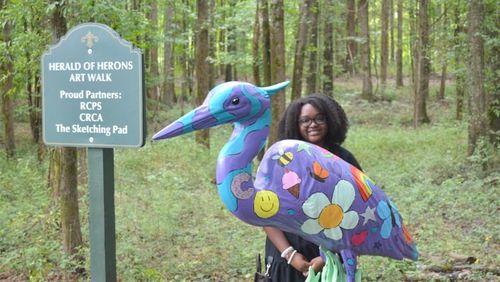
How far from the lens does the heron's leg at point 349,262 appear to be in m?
2.77

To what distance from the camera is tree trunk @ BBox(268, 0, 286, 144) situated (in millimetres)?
10438

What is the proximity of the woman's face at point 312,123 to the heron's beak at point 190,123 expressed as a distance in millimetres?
553

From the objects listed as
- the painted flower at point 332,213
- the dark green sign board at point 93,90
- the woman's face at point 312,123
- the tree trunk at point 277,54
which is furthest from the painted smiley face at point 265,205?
the tree trunk at point 277,54

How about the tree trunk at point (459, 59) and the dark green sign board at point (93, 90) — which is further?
the tree trunk at point (459, 59)

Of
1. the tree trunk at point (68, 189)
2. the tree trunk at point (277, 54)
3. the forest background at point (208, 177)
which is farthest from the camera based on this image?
the tree trunk at point (277, 54)

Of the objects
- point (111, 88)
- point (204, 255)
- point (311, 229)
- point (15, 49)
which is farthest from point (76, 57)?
point (204, 255)

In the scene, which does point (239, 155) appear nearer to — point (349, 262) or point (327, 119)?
point (327, 119)

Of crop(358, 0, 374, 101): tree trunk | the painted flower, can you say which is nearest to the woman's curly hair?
the painted flower

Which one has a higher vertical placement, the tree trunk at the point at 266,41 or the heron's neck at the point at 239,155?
the tree trunk at the point at 266,41

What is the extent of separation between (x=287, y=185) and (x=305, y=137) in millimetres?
480

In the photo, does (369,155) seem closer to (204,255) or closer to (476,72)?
(476,72)

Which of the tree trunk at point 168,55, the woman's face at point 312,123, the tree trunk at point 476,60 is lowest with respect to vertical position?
the woman's face at point 312,123

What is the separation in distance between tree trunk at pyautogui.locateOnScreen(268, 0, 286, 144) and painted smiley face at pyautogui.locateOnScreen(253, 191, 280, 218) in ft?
25.4

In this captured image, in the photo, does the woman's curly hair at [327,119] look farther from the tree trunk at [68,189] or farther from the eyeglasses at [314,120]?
the tree trunk at [68,189]
